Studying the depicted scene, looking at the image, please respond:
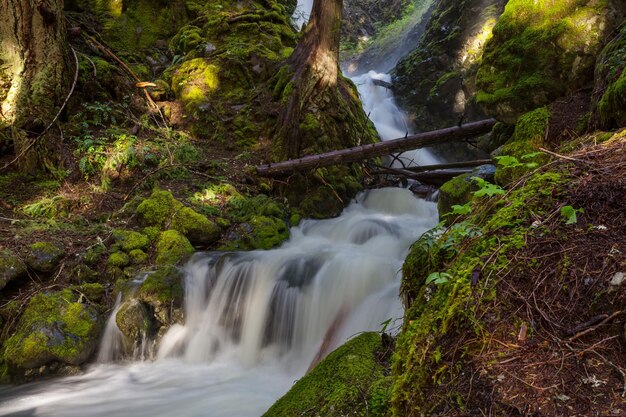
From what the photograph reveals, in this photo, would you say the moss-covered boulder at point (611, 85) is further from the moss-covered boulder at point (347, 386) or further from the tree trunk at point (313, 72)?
the tree trunk at point (313, 72)

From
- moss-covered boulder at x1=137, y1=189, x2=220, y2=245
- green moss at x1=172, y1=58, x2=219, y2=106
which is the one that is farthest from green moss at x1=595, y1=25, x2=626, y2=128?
green moss at x1=172, y1=58, x2=219, y2=106

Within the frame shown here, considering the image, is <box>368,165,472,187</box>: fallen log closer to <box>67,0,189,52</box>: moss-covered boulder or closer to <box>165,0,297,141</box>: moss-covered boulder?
<box>165,0,297,141</box>: moss-covered boulder

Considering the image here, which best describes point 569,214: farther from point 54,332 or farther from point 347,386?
point 54,332

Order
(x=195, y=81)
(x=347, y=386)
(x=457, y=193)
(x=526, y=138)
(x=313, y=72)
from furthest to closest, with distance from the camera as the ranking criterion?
(x=195, y=81), (x=313, y=72), (x=457, y=193), (x=526, y=138), (x=347, y=386)

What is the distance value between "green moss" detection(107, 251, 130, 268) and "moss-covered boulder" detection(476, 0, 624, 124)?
5.64 metres

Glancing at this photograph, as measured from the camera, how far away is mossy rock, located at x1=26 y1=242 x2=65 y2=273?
5.27 metres

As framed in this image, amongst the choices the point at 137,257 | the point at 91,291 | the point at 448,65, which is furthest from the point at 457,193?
the point at 448,65

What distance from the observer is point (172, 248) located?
6113mm

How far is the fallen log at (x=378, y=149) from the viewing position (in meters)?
7.15

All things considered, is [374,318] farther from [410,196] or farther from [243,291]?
[410,196]

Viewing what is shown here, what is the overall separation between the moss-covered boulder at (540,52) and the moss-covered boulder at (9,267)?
21.8ft

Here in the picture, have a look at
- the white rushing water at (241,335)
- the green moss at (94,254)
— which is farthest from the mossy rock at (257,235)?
the green moss at (94,254)

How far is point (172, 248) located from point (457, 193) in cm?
440

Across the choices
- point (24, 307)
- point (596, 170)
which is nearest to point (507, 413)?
point (596, 170)
